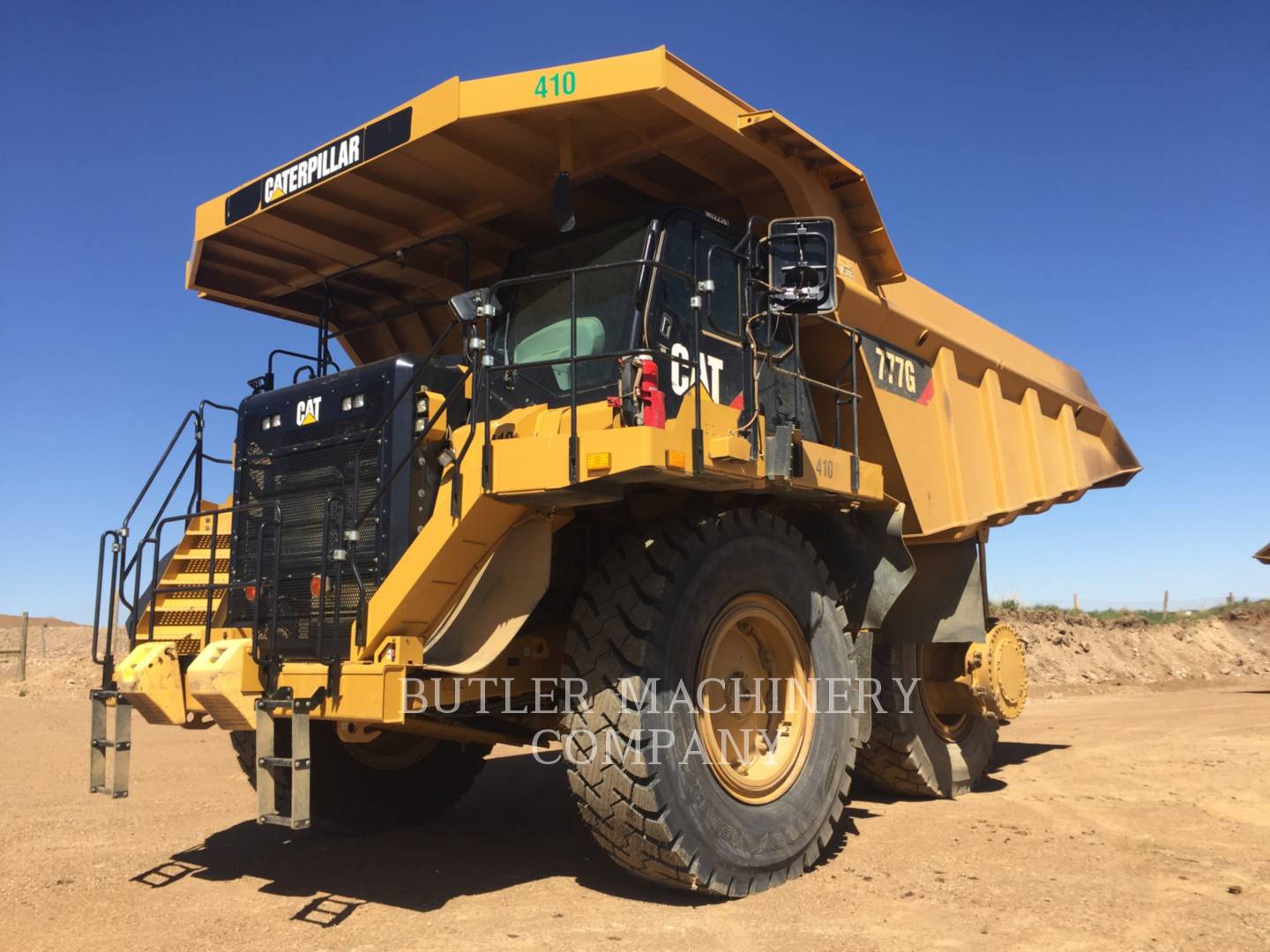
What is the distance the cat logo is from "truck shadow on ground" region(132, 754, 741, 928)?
2.42m

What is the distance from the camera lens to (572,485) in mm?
4520

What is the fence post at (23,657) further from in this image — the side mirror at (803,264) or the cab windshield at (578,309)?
the side mirror at (803,264)

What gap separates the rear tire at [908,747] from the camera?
305 inches

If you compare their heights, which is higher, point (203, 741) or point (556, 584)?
point (556, 584)

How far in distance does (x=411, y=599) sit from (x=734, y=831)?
6.30ft

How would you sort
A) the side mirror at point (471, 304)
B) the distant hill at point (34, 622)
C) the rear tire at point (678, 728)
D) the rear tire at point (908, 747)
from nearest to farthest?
the rear tire at point (678, 728) < the side mirror at point (471, 304) < the rear tire at point (908, 747) < the distant hill at point (34, 622)

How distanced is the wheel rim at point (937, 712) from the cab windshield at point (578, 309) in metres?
4.17

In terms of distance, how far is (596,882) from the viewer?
538cm

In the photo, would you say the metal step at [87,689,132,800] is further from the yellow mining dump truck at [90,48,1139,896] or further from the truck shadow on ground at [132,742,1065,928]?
the truck shadow on ground at [132,742,1065,928]

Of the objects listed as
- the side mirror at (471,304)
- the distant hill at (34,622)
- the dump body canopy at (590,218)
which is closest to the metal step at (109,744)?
the side mirror at (471,304)

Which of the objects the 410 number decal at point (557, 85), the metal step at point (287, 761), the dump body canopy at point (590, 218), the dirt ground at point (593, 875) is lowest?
the dirt ground at point (593, 875)

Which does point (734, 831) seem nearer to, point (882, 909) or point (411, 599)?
point (882, 909)

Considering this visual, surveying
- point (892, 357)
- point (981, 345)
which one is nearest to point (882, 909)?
point (892, 357)

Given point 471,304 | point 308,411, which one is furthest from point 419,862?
point 471,304
